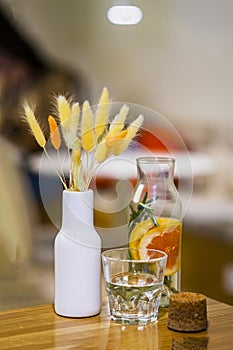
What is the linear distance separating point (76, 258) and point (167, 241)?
0.61 feet

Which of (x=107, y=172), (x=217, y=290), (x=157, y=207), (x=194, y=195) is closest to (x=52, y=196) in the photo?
(x=107, y=172)

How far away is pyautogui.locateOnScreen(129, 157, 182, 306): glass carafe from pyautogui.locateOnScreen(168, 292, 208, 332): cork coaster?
5.2 inches

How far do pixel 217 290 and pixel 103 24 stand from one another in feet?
2.43

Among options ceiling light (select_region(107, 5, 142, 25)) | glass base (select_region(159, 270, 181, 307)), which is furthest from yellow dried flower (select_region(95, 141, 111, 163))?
ceiling light (select_region(107, 5, 142, 25))

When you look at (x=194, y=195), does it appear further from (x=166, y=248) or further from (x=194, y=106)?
(x=166, y=248)

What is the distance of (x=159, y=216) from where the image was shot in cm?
132

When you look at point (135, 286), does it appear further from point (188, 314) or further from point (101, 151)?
point (101, 151)

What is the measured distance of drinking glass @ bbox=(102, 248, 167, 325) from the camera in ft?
3.99

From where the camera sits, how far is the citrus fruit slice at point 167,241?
129 centimetres

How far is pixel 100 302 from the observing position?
1291 mm

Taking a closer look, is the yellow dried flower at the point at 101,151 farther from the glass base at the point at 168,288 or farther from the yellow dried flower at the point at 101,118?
the glass base at the point at 168,288

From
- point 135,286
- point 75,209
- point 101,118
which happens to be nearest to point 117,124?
point 101,118

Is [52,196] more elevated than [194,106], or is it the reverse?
[194,106]

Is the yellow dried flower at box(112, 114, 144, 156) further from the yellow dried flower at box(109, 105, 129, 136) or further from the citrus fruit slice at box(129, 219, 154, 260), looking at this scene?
the citrus fruit slice at box(129, 219, 154, 260)
